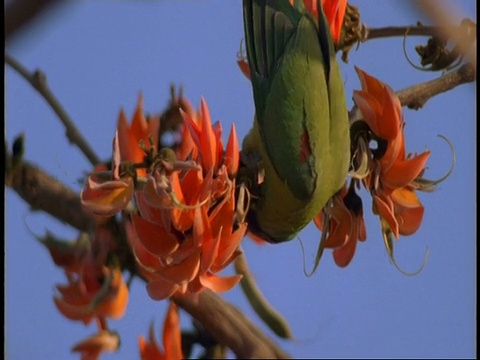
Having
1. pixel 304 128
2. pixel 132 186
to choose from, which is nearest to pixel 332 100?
pixel 304 128

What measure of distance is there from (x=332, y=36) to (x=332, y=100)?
0.06 metres

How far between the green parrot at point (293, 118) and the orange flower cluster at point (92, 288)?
0.59ft

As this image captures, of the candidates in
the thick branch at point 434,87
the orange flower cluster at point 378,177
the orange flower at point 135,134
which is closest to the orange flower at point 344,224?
the orange flower cluster at point 378,177

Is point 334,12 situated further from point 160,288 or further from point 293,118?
point 160,288

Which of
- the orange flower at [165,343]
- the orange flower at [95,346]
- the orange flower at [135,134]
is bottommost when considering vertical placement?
the orange flower at [165,343]

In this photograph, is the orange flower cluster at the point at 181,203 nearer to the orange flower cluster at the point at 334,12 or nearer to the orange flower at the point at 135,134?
the orange flower at the point at 135,134

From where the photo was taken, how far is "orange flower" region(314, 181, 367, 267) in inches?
26.7

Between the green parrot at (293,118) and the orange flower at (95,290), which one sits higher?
the green parrot at (293,118)

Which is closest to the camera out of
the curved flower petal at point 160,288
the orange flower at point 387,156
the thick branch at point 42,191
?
the thick branch at point 42,191

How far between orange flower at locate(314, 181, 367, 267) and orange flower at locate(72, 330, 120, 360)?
0.23 meters

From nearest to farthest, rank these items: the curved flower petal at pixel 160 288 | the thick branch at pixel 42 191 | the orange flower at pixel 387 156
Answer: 1. the thick branch at pixel 42 191
2. the curved flower petal at pixel 160 288
3. the orange flower at pixel 387 156

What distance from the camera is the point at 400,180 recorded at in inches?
26.5

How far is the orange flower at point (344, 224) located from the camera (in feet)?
2.22

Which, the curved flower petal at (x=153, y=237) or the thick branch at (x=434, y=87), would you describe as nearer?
the curved flower petal at (x=153, y=237)
